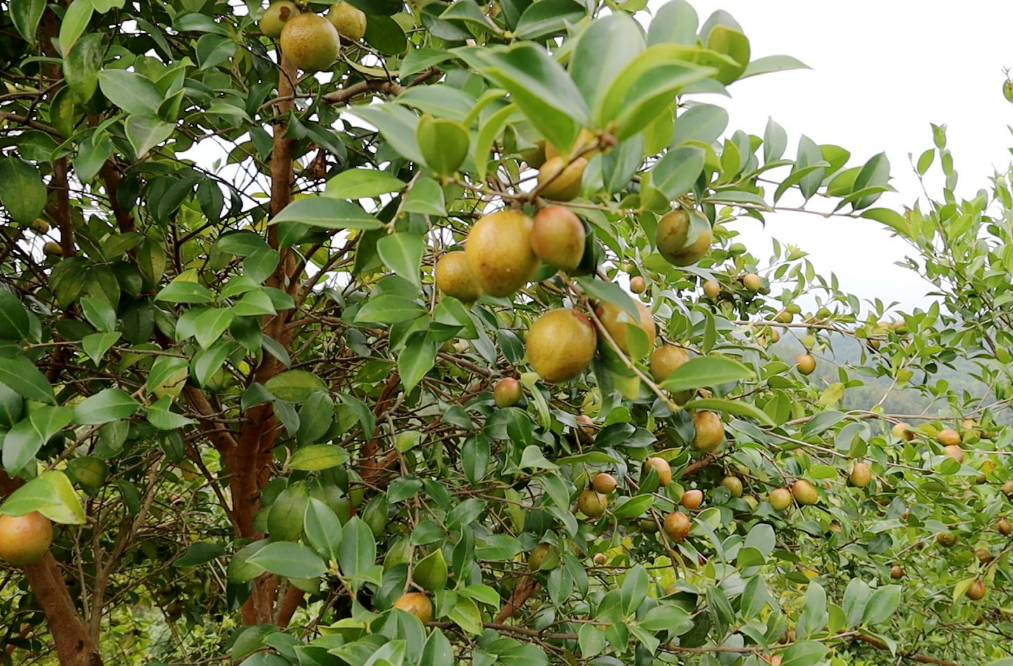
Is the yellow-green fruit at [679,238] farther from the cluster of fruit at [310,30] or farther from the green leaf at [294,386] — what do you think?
the green leaf at [294,386]

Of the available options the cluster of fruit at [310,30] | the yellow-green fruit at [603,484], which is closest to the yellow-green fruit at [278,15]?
the cluster of fruit at [310,30]

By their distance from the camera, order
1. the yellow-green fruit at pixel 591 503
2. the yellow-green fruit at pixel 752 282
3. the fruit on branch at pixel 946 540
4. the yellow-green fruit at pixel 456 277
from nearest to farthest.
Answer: the yellow-green fruit at pixel 456 277
the yellow-green fruit at pixel 591 503
the fruit on branch at pixel 946 540
the yellow-green fruit at pixel 752 282

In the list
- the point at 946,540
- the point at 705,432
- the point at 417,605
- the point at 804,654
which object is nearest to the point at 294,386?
the point at 417,605

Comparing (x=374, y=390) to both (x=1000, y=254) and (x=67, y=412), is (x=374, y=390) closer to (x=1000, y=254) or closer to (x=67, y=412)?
(x=67, y=412)

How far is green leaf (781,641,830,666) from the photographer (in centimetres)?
102

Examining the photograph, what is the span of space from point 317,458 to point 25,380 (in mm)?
359

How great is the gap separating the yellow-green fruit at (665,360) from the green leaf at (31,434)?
0.67 m

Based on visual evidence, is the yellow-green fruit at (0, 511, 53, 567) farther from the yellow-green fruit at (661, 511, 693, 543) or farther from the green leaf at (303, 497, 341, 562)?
the yellow-green fruit at (661, 511, 693, 543)

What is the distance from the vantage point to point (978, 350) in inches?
93.4

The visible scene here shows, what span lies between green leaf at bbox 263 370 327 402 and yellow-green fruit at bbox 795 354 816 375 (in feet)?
5.45

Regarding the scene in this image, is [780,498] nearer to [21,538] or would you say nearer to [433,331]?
[433,331]

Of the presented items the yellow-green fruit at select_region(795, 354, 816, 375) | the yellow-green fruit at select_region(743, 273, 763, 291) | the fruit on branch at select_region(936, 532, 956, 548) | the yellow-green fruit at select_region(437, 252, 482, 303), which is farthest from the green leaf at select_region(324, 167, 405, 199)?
the fruit on branch at select_region(936, 532, 956, 548)

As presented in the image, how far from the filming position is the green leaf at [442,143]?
19.0 inches

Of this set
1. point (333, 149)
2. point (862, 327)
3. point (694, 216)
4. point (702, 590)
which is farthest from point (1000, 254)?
point (333, 149)
